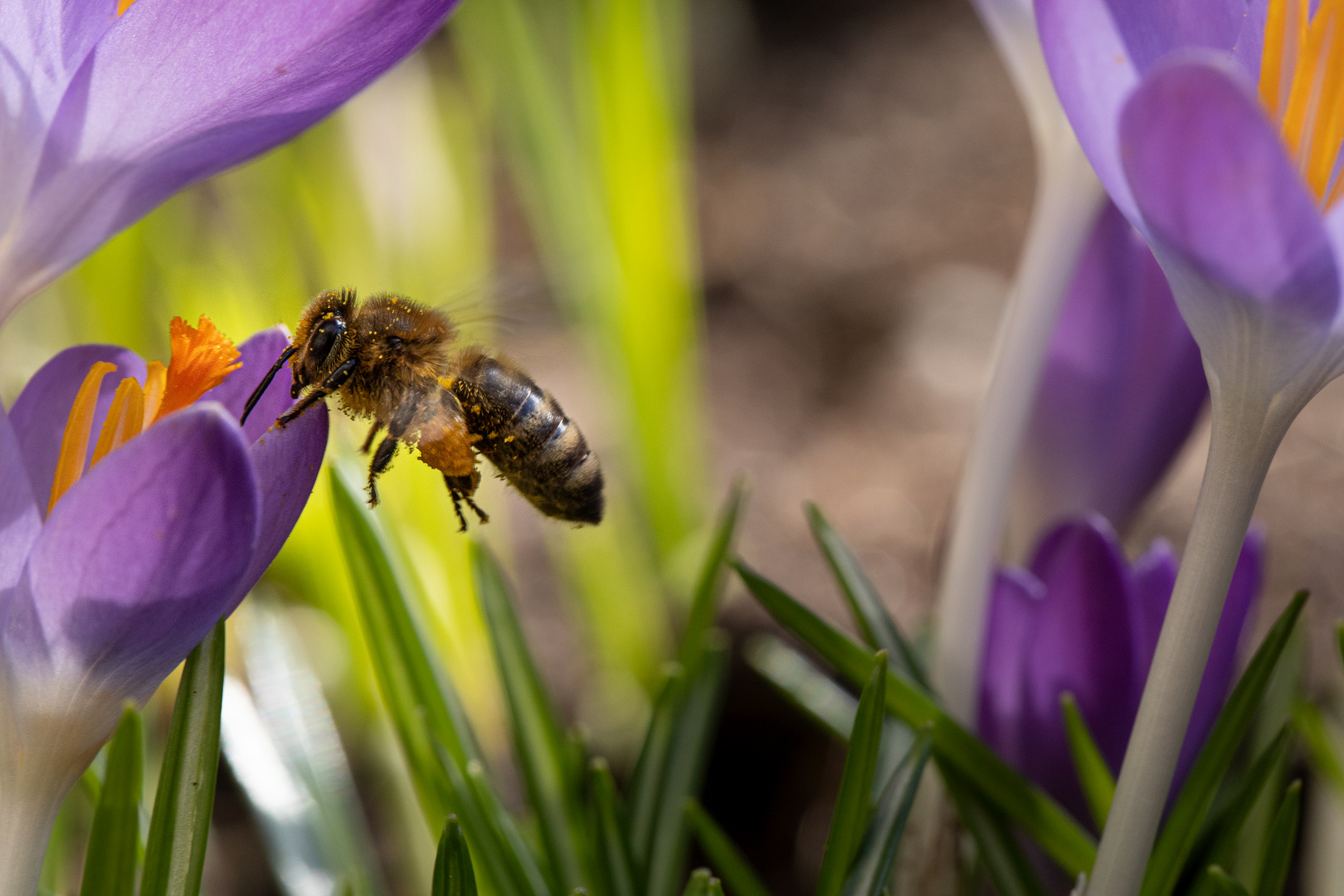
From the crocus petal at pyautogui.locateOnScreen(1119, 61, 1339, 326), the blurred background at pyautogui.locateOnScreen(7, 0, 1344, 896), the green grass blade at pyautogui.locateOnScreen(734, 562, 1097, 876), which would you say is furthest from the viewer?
the blurred background at pyautogui.locateOnScreen(7, 0, 1344, 896)

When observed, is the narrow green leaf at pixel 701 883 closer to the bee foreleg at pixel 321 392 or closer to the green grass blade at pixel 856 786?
the green grass blade at pixel 856 786

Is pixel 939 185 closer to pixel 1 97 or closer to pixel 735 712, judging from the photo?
pixel 735 712

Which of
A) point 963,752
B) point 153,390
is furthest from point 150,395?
point 963,752

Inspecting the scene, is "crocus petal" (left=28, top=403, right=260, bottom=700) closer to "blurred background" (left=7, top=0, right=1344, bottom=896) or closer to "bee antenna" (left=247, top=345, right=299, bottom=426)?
"bee antenna" (left=247, top=345, right=299, bottom=426)

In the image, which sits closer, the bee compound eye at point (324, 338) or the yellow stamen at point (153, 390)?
the yellow stamen at point (153, 390)

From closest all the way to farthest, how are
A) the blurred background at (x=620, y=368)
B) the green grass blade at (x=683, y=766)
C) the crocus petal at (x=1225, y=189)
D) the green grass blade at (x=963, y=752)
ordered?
1. the crocus petal at (x=1225, y=189)
2. the green grass blade at (x=963, y=752)
3. the green grass blade at (x=683, y=766)
4. the blurred background at (x=620, y=368)

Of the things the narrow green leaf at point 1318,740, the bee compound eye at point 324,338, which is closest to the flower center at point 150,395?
the bee compound eye at point 324,338

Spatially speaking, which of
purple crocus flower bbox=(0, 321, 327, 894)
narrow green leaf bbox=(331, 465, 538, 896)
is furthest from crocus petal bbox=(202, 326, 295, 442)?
narrow green leaf bbox=(331, 465, 538, 896)

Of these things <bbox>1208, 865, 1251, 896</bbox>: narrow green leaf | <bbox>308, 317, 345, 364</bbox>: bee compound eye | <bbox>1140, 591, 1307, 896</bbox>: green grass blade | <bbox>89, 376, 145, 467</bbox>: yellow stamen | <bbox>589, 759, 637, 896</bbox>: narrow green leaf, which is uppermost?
<bbox>308, 317, 345, 364</bbox>: bee compound eye
